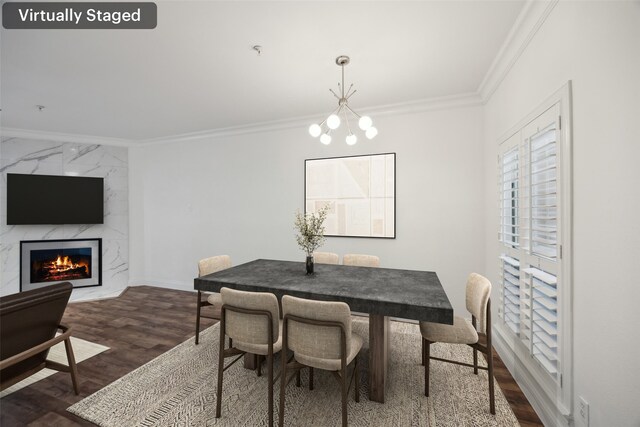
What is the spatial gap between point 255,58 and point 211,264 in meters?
2.23

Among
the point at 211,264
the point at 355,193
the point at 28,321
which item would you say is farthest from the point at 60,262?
the point at 355,193

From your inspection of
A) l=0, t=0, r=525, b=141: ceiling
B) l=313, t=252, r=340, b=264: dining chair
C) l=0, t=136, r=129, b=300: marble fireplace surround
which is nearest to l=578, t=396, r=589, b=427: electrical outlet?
l=313, t=252, r=340, b=264: dining chair

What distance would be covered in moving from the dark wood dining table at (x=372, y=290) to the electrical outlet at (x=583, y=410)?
0.78 m

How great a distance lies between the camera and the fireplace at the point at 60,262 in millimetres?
4629

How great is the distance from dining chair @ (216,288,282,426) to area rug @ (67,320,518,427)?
233 mm

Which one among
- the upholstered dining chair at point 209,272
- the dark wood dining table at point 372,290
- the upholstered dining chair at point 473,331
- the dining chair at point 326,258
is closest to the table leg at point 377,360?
the dark wood dining table at point 372,290

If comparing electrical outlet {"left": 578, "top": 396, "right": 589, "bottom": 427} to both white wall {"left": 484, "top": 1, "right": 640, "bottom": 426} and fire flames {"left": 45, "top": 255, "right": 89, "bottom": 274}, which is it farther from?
fire flames {"left": 45, "top": 255, "right": 89, "bottom": 274}

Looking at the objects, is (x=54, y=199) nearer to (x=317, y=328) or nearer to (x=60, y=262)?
(x=60, y=262)

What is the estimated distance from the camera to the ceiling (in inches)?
76.0

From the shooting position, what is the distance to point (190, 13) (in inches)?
75.0

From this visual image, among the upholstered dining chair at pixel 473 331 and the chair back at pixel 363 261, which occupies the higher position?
the chair back at pixel 363 261

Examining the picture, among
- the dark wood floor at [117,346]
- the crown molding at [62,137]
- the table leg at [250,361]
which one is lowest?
→ the dark wood floor at [117,346]

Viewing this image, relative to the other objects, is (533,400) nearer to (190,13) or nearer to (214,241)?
(190,13)

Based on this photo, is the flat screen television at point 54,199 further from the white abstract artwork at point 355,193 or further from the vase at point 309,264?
the vase at point 309,264
